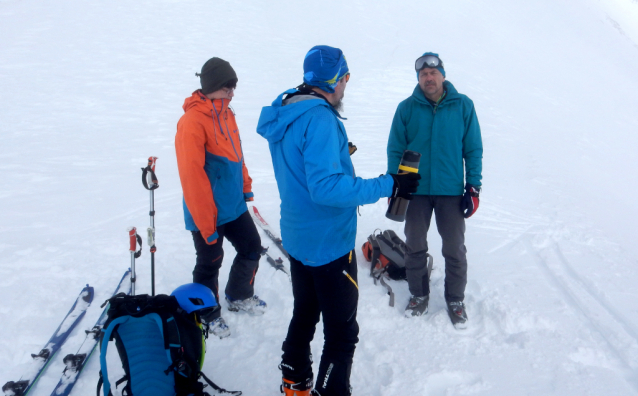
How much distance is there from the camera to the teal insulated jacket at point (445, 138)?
3.41 metres

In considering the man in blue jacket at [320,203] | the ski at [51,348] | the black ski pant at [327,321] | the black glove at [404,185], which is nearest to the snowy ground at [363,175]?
the ski at [51,348]

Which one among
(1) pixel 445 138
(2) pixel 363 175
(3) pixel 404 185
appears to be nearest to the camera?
(3) pixel 404 185

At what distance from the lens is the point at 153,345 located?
256 cm

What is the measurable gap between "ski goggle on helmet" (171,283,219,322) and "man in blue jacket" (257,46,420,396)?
1.90ft

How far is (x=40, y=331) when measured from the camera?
3.49 meters

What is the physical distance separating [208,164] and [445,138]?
1.92 m

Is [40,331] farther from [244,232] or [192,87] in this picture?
[192,87]

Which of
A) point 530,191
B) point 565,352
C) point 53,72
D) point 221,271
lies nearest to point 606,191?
point 530,191

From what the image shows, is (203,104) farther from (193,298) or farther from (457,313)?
(457,313)

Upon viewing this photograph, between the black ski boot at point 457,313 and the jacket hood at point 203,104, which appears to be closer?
the jacket hood at point 203,104

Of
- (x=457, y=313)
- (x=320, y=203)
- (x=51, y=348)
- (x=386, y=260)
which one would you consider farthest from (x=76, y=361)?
(x=457, y=313)

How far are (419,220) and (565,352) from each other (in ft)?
4.92

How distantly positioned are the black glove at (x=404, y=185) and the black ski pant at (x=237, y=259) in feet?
5.14

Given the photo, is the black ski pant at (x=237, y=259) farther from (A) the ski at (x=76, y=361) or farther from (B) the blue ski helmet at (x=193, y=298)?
(A) the ski at (x=76, y=361)
